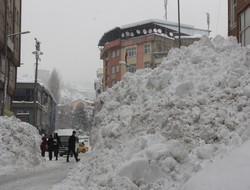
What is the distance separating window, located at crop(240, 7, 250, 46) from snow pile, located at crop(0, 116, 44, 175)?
1050 cm

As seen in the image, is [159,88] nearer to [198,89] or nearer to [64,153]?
[198,89]

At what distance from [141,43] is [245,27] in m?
53.0

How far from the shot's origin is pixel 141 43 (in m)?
72.6

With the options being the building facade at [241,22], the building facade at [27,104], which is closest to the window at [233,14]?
the building facade at [241,22]

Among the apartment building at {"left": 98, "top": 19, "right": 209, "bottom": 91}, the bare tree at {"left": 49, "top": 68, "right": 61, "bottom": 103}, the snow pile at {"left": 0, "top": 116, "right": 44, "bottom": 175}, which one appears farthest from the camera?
the bare tree at {"left": 49, "top": 68, "right": 61, "bottom": 103}

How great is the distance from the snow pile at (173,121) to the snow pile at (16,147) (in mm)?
6091

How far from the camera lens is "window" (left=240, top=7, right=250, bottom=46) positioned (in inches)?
767

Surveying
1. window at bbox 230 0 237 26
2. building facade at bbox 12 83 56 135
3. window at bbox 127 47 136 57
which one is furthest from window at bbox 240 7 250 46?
window at bbox 127 47 136 57

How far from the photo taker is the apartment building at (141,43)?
70.9 m

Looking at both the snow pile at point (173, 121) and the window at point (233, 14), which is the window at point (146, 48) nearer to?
the window at point (233, 14)

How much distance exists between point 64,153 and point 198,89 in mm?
24826

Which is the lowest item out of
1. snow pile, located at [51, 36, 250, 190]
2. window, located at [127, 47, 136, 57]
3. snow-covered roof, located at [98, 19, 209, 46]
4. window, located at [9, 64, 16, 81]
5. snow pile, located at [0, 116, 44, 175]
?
snow pile, located at [0, 116, 44, 175]

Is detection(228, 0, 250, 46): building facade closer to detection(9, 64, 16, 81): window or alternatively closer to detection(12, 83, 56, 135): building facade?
detection(9, 64, 16, 81): window

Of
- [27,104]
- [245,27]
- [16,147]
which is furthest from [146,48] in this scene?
[16,147]
